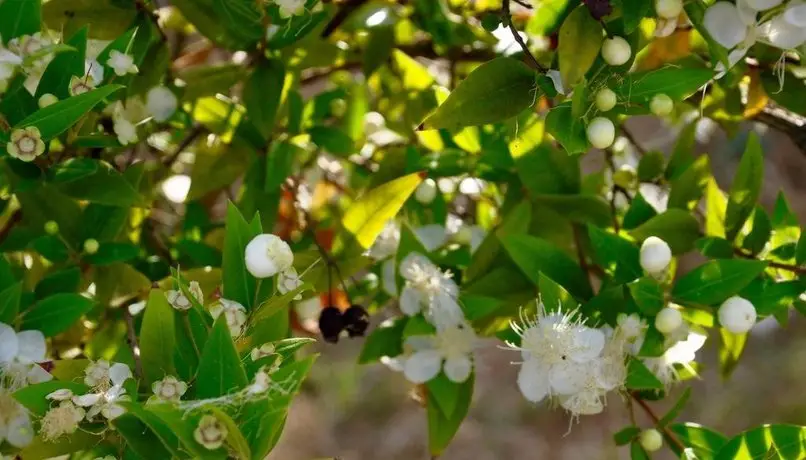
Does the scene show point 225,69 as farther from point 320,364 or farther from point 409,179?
point 320,364

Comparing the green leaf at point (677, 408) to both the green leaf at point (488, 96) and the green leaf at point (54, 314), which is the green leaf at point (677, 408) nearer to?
the green leaf at point (488, 96)

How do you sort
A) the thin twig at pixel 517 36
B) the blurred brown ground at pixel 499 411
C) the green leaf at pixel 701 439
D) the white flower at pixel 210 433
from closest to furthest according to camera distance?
the white flower at pixel 210 433
the thin twig at pixel 517 36
the green leaf at pixel 701 439
the blurred brown ground at pixel 499 411

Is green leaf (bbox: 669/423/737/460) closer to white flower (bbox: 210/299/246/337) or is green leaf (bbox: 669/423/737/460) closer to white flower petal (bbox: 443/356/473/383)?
white flower petal (bbox: 443/356/473/383)

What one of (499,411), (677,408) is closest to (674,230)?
(677,408)

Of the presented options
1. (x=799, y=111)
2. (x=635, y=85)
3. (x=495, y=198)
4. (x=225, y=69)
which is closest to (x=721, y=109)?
(x=799, y=111)

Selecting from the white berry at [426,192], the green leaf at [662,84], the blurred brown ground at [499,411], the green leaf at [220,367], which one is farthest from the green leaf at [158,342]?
the blurred brown ground at [499,411]

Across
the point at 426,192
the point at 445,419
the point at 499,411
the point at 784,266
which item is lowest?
the point at 499,411

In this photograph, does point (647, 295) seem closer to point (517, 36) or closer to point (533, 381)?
point (533, 381)
